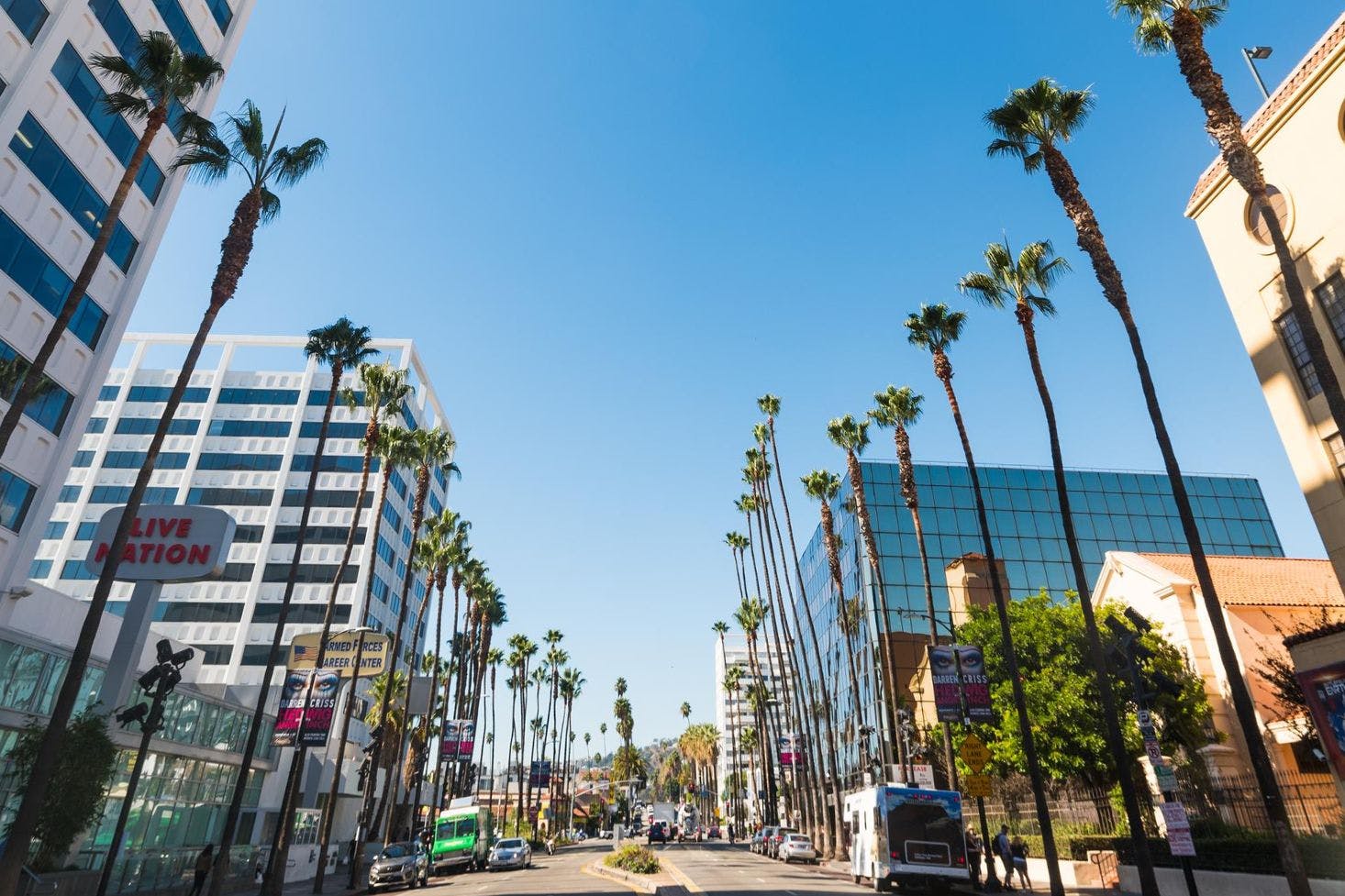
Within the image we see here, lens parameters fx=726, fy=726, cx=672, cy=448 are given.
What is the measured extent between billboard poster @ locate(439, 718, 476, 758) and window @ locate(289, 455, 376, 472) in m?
28.9

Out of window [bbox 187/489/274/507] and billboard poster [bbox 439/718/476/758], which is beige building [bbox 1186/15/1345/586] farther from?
window [bbox 187/489/274/507]

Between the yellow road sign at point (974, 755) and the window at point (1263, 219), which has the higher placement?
the window at point (1263, 219)

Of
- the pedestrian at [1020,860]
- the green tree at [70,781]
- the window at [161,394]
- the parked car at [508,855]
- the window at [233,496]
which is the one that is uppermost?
the window at [161,394]

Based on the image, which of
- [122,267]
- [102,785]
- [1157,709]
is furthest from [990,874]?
[122,267]

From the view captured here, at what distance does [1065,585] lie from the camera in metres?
61.7

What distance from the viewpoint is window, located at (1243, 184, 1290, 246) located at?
2083cm

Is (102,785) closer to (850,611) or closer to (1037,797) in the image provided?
(1037,797)

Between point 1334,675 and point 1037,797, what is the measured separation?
8184 mm

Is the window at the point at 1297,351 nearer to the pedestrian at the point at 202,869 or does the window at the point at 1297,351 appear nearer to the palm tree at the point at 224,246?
the palm tree at the point at 224,246

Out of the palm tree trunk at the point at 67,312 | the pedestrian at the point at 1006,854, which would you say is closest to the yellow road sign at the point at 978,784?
the pedestrian at the point at 1006,854

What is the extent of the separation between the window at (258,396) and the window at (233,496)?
30.3ft

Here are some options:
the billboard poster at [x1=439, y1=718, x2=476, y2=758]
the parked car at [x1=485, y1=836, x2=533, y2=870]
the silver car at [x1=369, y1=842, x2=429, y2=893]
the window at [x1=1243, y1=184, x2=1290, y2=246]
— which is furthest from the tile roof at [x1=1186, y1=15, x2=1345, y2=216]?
the billboard poster at [x1=439, y1=718, x2=476, y2=758]

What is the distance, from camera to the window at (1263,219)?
68.3 ft

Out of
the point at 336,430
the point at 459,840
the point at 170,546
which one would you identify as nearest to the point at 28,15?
the point at 170,546
